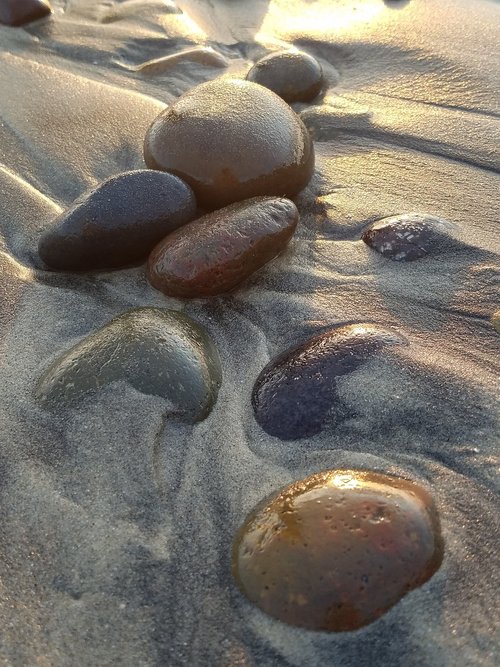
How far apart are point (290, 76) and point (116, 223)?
1722 mm

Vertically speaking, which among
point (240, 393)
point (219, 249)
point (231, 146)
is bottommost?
point (240, 393)

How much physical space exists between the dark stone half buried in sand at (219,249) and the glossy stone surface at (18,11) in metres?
2.74

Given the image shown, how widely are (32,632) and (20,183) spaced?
1.98m

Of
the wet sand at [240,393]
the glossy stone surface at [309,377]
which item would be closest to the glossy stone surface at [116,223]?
the wet sand at [240,393]

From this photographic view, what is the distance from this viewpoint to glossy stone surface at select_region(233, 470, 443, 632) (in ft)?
4.77

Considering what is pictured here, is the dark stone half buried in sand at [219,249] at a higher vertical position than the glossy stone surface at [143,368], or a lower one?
higher

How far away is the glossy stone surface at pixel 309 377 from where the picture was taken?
1.90 m

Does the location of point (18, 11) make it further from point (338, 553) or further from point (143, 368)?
point (338, 553)

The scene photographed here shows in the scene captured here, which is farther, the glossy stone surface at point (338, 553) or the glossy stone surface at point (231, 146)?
the glossy stone surface at point (231, 146)

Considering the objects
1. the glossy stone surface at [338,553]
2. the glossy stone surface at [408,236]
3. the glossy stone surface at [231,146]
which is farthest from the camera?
the glossy stone surface at [231,146]

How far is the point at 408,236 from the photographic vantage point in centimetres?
251

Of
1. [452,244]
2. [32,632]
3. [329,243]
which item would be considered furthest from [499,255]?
[32,632]

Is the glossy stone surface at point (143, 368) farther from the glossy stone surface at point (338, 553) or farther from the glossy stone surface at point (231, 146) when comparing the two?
the glossy stone surface at point (231, 146)

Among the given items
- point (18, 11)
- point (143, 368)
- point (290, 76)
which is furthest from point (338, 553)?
point (18, 11)
